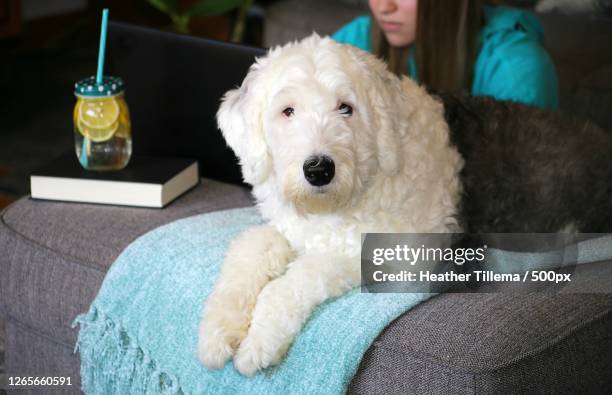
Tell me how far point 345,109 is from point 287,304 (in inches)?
17.3

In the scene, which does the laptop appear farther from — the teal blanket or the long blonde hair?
the long blonde hair

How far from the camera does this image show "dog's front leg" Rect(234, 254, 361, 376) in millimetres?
1710

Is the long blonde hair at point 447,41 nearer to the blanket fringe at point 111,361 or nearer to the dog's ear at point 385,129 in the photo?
the dog's ear at point 385,129

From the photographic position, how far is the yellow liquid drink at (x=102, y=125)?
237 cm

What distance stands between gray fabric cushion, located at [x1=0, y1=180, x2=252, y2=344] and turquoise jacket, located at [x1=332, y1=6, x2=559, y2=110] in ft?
3.31

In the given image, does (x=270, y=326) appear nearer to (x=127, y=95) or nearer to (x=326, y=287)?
(x=326, y=287)

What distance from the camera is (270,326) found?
1711 mm

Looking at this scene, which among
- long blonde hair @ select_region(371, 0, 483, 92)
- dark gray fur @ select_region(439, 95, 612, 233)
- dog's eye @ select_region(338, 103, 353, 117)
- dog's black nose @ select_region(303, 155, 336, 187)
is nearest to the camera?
dog's black nose @ select_region(303, 155, 336, 187)

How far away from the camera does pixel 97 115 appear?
2.38 meters

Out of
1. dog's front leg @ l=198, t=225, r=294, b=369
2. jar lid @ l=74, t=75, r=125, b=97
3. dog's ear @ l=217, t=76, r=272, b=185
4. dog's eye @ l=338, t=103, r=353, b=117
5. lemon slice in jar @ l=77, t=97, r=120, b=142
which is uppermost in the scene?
dog's eye @ l=338, t=103, r=353, b=117

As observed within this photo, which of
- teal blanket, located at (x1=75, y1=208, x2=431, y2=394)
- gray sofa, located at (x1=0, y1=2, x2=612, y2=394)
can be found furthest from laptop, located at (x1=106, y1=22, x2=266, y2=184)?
teal blanket, located at (x1=75, y1=208, x2=431, y2=394)

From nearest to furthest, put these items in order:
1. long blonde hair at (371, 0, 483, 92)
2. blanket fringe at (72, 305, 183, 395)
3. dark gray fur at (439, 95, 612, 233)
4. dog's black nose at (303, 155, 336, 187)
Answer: dog's black nose at (303, 155, 336, 187) → blanket fringe at (72, 305, 183, 395) → dark gray fur at (439, 95, 612, 233) → long blonde hair at (371, 0, 483, 92)

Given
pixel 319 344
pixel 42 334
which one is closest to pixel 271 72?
pixel 319 344

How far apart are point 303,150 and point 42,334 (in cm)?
98
